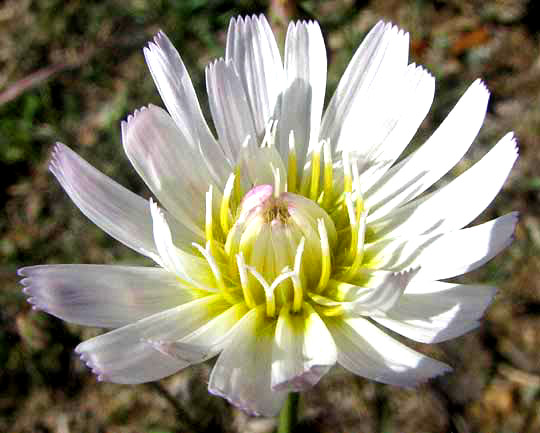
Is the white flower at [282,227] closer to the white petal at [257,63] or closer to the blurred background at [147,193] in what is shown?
the white petal at [257,63]

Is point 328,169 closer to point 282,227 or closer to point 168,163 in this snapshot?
Result: point 282,227

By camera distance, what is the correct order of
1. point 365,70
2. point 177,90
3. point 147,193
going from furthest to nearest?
1. point 147,193
2. point 365,70
3. point 177,90

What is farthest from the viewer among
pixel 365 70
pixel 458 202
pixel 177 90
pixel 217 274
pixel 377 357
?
pixel 365 70

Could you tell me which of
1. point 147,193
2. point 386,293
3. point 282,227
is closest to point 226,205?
point 282,227

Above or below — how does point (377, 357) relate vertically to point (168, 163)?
below

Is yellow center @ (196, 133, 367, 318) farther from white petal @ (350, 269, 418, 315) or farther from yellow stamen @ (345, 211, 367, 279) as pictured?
white petal @ (350, 269, 418, 315)

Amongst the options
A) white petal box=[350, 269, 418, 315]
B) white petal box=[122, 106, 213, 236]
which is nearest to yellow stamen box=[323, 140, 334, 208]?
white petal box=[122, 106, 213, 236]

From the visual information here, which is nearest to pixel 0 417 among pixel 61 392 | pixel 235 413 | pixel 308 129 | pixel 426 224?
pixel 61 392
